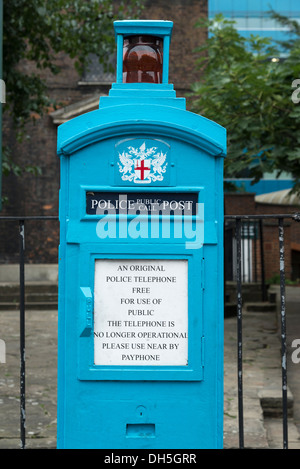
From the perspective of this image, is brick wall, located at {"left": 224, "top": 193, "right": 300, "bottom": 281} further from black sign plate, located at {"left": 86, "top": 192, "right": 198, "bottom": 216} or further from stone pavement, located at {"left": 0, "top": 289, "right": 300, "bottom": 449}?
black sign plate, located at {"left": 86, "top": 192, "right": 198, "bottom": 216}

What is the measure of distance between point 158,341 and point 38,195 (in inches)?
600

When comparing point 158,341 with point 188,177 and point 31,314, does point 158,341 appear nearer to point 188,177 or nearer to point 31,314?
point 188,177

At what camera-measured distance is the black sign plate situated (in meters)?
3.00

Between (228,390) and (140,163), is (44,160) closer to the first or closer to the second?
Result: (228,390)

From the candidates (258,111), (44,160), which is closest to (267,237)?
(44,160)

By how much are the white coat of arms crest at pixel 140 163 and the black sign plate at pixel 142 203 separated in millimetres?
75

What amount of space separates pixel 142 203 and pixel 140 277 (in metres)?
0.34

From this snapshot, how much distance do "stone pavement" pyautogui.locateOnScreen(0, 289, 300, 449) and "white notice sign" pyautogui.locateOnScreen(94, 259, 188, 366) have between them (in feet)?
7.05

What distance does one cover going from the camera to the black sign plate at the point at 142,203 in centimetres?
300

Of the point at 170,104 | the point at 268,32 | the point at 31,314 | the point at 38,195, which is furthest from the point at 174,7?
the point at 268,32

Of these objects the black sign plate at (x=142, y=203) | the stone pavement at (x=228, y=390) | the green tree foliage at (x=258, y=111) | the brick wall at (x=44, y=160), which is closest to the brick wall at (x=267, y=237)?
the brick wall at (x=44, y=160)

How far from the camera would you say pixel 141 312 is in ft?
9.77

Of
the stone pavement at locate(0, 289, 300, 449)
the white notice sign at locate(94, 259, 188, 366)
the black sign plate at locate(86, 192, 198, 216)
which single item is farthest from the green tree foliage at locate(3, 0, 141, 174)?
the white notice sign at locate(94, 259, 188, 366)
